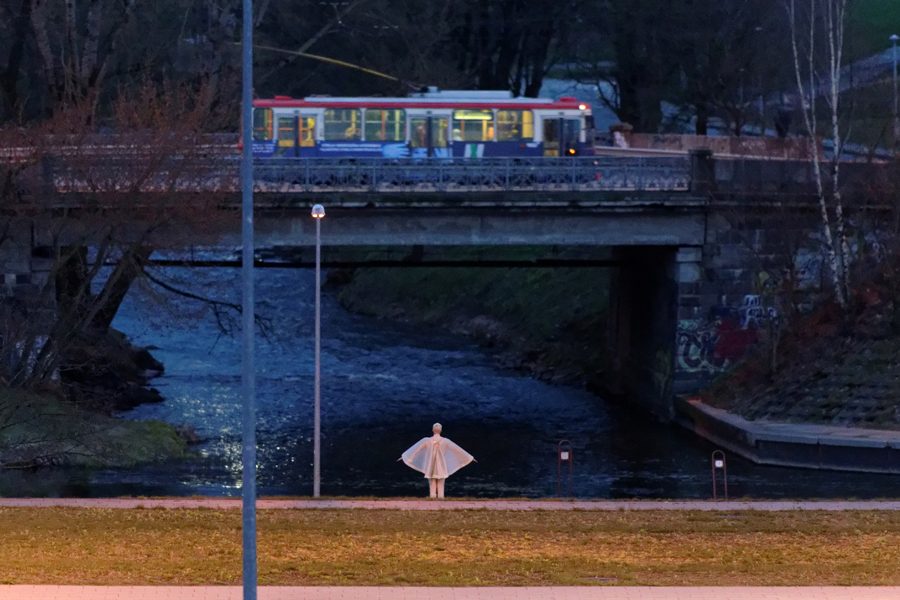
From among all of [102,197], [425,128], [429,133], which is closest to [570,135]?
[429,133]

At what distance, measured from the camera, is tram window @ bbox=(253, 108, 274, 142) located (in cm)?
4100

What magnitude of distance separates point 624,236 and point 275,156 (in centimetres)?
990

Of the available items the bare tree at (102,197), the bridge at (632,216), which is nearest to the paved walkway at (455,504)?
the bare tree at (102,197)

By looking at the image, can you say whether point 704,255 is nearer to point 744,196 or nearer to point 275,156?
point 744,196

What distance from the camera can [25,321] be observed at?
112 ft

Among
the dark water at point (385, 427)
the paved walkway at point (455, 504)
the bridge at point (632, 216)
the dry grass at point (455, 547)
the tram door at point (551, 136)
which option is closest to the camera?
the dry grass at point (455, 547)

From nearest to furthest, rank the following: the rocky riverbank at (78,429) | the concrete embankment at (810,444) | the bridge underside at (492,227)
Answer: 1. the rocky riverbank at (78,429)
2. the concrete embankment at (810,444)
3. the bridge underside at (492,227)

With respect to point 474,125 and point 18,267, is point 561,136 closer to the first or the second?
point 474,125

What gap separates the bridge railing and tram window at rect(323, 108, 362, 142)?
8.40 ft

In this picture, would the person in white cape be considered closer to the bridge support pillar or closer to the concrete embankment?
the concrete embankment

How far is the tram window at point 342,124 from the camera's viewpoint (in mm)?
41312

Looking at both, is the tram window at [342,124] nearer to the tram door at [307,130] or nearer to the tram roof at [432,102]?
the tram roof at [432,102]

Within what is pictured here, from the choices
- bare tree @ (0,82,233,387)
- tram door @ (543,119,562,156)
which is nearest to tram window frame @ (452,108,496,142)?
tram door @ (543,119,562,156)

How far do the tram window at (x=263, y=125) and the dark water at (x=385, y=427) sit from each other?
4.21m
